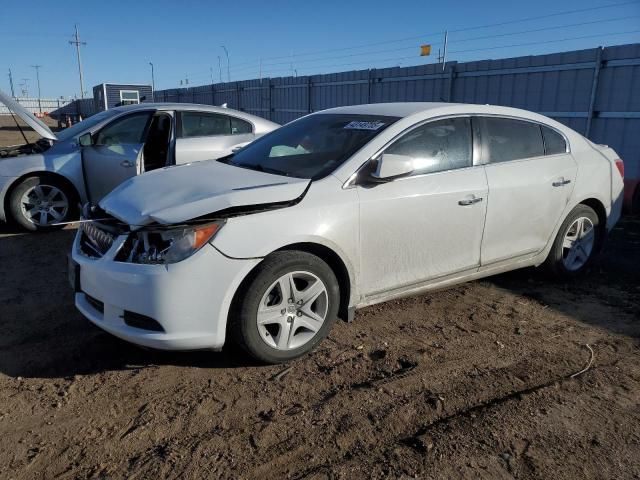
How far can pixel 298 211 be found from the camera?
10.4ft

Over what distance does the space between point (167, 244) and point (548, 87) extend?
8.38 m

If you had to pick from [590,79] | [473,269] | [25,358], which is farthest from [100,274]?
[590,79]

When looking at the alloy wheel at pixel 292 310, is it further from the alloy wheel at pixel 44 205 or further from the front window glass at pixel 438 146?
the alloy wheel at pixel 44 205

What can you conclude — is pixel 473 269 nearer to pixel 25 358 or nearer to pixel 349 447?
pixel 349 447

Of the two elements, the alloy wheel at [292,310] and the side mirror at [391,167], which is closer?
the alloy wheel at [292,310]

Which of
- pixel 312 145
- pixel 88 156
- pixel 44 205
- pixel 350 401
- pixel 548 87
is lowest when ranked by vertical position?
pixel 350 401

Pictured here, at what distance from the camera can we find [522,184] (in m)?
4.16

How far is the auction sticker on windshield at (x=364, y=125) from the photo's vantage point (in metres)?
3.79

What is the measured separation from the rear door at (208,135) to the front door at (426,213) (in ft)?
11.6

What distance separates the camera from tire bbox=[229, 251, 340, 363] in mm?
3016

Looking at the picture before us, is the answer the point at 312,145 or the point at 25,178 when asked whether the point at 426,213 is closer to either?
the point at 312,145

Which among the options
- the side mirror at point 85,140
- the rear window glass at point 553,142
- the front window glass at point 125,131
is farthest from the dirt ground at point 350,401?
the front window glass at point 125,131

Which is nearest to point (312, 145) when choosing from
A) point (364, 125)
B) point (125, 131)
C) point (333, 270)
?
point (364, 125)

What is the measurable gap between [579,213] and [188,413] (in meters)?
3.83
